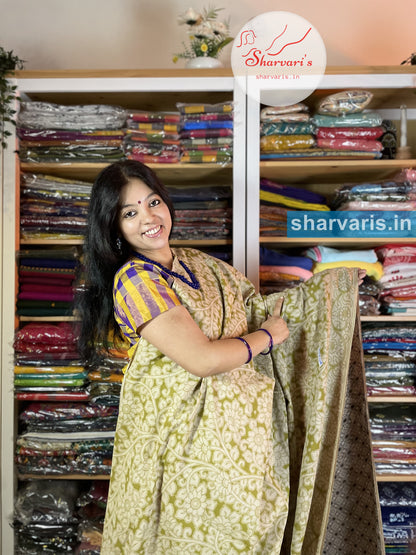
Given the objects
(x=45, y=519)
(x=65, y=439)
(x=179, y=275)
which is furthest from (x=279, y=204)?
(x=45, y=519)

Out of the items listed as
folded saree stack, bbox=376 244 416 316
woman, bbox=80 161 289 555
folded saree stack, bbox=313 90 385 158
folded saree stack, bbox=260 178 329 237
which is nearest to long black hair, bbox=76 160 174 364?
woman, bbox=80 161 289 555

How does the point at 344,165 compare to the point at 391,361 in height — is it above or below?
above

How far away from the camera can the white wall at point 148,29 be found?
2.73 metres

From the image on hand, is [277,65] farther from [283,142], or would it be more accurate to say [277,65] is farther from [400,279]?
[400,279]

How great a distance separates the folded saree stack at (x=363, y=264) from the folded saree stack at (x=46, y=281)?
3.68ft

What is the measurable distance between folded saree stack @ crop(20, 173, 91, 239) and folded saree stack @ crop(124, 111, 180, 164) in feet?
0.95

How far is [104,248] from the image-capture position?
62.9 inches

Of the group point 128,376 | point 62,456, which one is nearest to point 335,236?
point 128,376

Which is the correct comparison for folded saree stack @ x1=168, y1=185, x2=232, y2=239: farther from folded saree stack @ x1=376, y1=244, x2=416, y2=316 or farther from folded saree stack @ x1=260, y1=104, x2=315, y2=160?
folded saree stack @ x1=376, y1=244, x2=416, y2=316

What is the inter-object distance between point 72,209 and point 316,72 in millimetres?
1241

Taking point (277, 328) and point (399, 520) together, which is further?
point (399, 520)

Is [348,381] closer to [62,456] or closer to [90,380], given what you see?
[90,380]

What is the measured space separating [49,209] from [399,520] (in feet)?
6.93

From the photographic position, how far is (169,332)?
4.67ft
